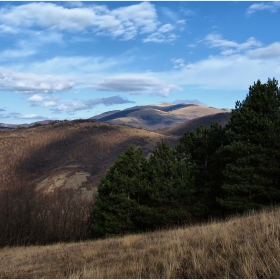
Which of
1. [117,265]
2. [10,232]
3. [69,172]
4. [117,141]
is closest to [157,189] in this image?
[117,265]

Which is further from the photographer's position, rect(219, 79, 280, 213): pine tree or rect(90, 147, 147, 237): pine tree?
rect(90, 147, 147, 237): pine tree

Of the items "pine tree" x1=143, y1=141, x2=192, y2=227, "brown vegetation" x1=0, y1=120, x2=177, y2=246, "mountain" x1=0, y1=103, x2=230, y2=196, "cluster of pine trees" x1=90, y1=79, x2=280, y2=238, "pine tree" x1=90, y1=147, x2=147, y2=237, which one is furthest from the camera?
"mountain" x1=0, y1=103, x2=230, y2=196

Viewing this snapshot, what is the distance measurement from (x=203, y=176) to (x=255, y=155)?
7218 millimetres

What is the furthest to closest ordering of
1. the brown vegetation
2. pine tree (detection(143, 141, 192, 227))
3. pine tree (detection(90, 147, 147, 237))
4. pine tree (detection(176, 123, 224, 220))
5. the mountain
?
the mountain → the brown vegetation → pine tree (detection(90, 147, 147, 237)) → pine tree (detection(143, 141, 192, 227)) → pine tree (detection(176, 123, 224, 220))

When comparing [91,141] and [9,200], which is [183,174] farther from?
[91,141]

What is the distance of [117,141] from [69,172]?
138ft

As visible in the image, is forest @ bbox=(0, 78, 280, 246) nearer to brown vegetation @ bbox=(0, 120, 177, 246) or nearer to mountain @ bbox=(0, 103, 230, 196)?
brown vegetation @ bbox=(0, 120, 177, 246)

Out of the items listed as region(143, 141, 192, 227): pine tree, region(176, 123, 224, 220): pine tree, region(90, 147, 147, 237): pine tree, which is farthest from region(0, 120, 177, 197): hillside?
region(176, 123, 224, 220): pine tree

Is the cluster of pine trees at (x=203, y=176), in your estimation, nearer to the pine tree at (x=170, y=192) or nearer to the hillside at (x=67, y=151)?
the pine tree at (x=170, y=192)

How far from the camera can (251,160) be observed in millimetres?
21844

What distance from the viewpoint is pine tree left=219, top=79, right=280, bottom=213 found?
20922 millimetres

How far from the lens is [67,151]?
504ft

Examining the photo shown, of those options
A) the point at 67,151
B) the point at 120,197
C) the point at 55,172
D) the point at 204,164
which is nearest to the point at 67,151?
the point at 67,151

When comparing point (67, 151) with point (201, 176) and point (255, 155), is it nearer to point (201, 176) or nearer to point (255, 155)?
point (201, 176)
